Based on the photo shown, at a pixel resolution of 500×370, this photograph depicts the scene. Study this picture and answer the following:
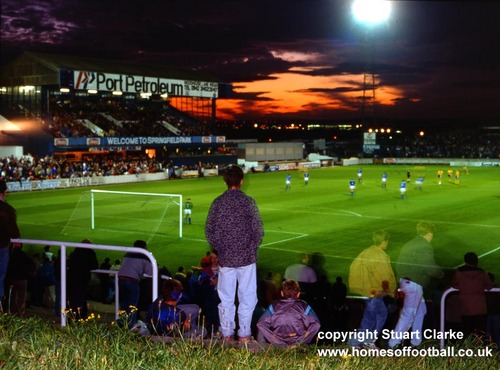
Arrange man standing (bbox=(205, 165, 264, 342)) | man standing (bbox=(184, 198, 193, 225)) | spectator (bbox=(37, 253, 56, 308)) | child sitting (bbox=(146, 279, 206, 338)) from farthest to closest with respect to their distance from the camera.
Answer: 1. man standing (bbox=(184, 198, 193, 225))
2. spectator (bbox=(37, 253, 56, 308))
3. man standing (bbox=(205, 165, 264, 342))
4. child sitting (bbox=(146, 279, 206, 338))

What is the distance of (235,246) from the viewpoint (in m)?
6.49

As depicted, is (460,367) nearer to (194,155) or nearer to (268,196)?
(268,196)

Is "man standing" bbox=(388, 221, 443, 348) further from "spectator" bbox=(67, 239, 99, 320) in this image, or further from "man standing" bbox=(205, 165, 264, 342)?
"spectator" bbox=(67, 239, 99, 320)

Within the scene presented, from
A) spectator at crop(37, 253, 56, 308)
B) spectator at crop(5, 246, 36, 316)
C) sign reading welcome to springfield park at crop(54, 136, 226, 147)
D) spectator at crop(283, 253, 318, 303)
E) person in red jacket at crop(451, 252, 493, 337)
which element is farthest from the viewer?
sign reading welcome to springfield park at crop(54, 136, 226, 147)

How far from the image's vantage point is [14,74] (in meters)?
61.8

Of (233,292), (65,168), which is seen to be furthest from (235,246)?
(65,168)

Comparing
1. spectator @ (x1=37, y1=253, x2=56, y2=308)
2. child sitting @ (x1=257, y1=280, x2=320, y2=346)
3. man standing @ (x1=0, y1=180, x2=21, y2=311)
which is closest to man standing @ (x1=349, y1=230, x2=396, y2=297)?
child sitting @ (x1=257, y1=280, x2=320, y2=346)

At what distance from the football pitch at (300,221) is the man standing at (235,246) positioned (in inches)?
471

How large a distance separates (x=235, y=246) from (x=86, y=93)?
63.5 m

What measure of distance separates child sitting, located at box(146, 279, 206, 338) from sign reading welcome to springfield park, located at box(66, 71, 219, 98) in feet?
185

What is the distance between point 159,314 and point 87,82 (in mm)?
57923

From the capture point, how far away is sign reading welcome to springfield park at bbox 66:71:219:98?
61.1 m

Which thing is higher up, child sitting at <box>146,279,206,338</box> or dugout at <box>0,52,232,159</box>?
dugout at <box>0,52,232,159</box>

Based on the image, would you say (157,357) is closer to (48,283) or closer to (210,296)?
(210,296)
